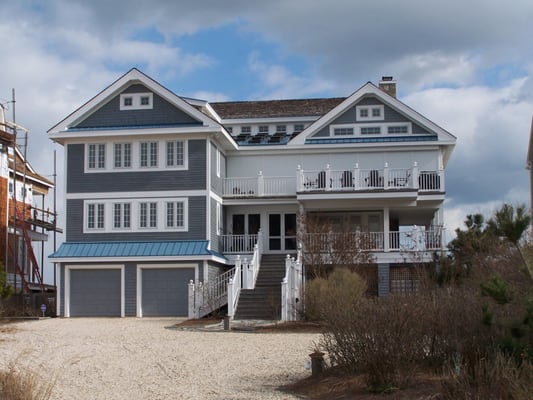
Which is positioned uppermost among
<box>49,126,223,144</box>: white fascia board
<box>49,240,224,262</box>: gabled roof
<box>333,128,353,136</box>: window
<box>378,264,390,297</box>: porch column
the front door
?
<box>333,128,353,136</box>: window

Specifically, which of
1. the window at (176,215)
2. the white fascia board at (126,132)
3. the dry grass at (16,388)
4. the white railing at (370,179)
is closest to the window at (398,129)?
the white railing at (370,179)

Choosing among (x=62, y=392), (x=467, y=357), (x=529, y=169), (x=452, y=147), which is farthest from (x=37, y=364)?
(x=529, y=169)

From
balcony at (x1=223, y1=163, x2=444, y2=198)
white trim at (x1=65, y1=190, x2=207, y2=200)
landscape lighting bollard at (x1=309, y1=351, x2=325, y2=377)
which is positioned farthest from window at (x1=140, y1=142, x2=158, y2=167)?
landscape lighting bollard at (x1=309, y1=351, x2=325, y2=377)

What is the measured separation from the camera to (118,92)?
31891 millimetres

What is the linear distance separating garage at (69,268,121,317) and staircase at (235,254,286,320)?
562 centimetres

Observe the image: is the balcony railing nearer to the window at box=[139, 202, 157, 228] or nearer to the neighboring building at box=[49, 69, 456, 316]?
the neighboring building at box=[49, 69, 456, 316]

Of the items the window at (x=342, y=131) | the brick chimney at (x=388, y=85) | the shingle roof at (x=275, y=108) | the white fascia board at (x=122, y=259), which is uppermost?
the brick chimney at (x=388, y=85)

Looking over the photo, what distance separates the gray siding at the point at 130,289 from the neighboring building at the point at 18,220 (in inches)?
264

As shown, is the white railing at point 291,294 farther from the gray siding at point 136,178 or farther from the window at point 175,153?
the window at point 175,153

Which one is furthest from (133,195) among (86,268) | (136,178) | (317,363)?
(317,363)

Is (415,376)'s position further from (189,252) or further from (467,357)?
(189,252)

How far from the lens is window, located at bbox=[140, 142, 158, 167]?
31434 mm

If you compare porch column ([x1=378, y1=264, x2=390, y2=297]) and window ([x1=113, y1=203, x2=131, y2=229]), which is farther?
window ([x1=113, y1=203, x2=131, y2=229])

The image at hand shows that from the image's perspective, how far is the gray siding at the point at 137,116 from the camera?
1239 inches
